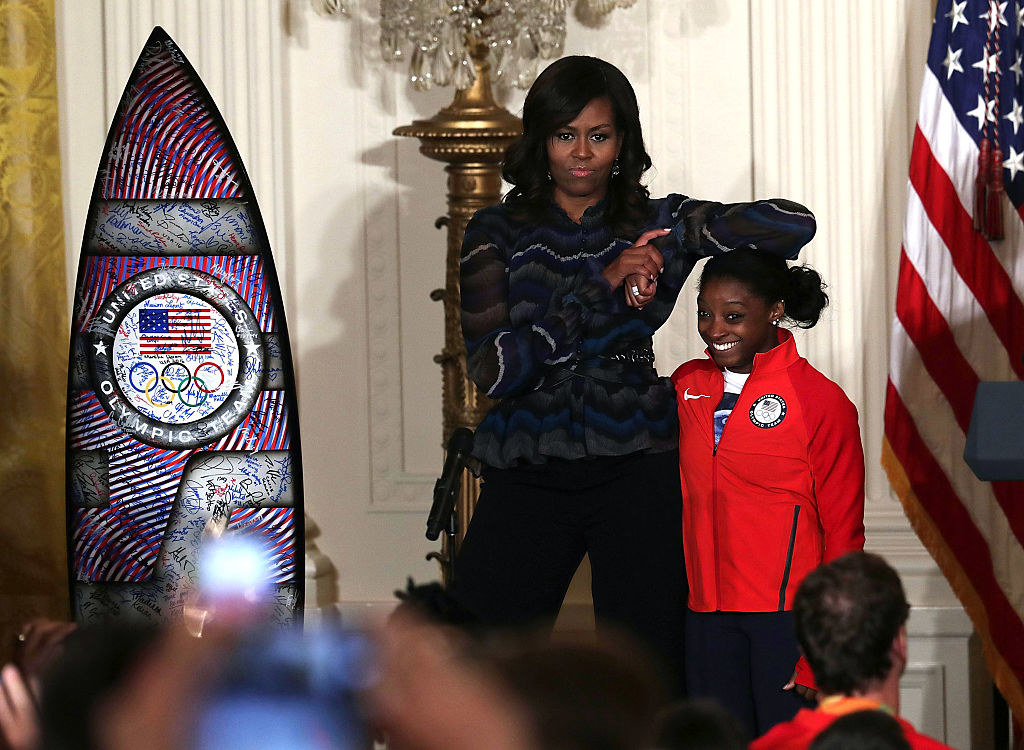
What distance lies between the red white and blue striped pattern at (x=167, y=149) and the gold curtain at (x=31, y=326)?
479 millimetres

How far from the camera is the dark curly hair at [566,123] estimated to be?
2096 millimetres

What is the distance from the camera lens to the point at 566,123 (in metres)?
2.10

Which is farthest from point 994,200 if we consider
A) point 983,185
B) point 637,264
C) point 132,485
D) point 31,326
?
point 31,326

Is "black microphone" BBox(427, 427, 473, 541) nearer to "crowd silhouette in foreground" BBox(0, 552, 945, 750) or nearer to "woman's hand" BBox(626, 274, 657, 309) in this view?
"woman's hand" BBox(626, 274, 657, 309)

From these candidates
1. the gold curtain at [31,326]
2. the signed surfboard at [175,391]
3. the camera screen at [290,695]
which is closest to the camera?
the camera screen at [290,695]

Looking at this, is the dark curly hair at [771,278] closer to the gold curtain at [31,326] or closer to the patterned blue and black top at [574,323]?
the patterned blue and black top at [574,323]

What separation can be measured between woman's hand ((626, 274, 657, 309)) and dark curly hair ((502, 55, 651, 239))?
0.39ft

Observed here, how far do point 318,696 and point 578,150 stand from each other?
1.54 meters

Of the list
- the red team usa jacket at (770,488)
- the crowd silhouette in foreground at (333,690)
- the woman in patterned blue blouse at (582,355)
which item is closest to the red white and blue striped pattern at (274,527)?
the woman in patterned blue blouse at (582,355)

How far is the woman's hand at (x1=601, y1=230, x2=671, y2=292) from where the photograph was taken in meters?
2.02

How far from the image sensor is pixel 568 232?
2127mm

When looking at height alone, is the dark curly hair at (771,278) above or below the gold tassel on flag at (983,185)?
below

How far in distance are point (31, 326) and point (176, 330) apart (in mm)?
651

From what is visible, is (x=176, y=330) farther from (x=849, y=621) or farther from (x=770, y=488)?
(x=849, y=621)
